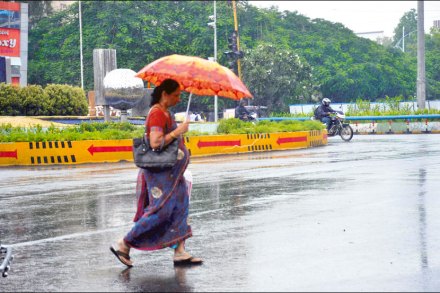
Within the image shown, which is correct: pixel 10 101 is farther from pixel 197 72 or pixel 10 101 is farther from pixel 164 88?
pixel 197 72

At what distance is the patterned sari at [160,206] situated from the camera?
26.2ft

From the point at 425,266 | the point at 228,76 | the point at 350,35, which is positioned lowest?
the point at 425,266

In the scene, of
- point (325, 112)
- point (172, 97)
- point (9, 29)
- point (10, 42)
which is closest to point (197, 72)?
point (172, 97)

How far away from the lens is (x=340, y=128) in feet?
117

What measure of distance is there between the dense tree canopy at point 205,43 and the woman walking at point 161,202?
61784 mm

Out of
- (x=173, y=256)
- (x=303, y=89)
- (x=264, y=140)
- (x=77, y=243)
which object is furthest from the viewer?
(x=303, y=89)

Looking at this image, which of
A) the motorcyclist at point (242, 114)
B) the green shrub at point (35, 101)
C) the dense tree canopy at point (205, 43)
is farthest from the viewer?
the dense tree canopy at point (205, 43)

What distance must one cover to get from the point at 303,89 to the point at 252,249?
63996 mm

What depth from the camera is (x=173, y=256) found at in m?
8.59

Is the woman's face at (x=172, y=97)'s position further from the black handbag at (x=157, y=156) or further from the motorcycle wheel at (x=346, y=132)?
the motorcycle wheel at (x=346, y=132)

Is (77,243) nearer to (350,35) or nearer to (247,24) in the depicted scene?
(247,24)

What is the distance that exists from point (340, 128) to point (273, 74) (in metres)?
34.8

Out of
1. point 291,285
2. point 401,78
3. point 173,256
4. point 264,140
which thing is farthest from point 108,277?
point 401,78

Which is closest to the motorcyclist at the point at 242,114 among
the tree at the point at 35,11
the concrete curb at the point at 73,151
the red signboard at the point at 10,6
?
the concrete curb at the point at 73,151
